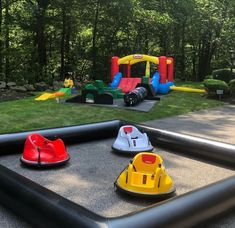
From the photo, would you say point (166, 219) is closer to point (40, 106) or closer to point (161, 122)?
point (161, 122)

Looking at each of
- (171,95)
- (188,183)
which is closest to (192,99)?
(171,95)

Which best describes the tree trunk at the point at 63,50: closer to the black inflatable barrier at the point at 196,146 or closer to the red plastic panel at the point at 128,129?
the black inflatable barrier at the point at 196,146

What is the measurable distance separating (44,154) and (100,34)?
12.4 m

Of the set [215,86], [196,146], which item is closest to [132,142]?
[196,146]

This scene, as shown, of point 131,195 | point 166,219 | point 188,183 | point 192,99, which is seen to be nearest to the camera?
point 166,219

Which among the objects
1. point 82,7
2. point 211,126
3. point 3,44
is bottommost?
point 211,126

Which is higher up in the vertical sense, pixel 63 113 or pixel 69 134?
pixel 69 134

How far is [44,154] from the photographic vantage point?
4781 millimetres

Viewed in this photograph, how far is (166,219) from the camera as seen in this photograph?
115 inches

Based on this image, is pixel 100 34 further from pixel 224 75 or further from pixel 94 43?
pixel 224 75

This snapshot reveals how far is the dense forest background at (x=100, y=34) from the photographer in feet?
46.7

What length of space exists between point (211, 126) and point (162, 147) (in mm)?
2476

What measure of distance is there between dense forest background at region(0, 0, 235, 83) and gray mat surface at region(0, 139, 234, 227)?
8289 mm

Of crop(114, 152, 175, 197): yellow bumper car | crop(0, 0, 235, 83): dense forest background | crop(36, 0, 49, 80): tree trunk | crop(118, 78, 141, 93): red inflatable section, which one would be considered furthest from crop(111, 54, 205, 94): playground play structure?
crop(114, 152, 175, 197): yellow bumper car
